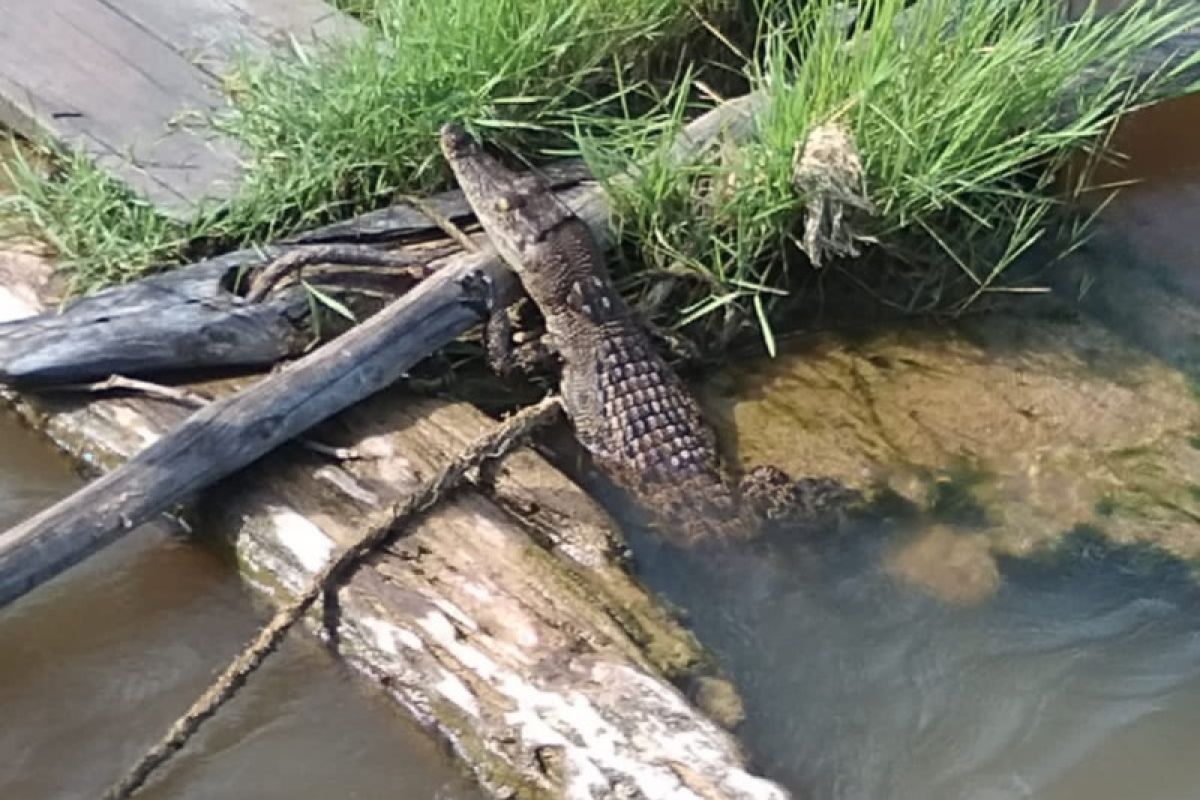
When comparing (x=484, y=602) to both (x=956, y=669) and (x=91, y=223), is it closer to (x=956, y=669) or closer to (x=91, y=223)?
(x=956, y=669)

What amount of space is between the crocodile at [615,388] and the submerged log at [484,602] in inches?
9.8

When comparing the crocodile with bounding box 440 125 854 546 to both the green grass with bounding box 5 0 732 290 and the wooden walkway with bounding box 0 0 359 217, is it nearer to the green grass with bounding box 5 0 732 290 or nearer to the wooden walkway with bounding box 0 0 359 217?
the green grass with bounding box 5 0 732 290

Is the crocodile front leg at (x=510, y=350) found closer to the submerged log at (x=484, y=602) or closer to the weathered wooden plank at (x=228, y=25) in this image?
the submerged log at (x=484, y=602)

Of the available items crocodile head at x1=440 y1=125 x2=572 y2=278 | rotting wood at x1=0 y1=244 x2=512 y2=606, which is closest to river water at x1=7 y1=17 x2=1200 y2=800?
rotting wood at x1=0 y1=244 x2=512 y2=606

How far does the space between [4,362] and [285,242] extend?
2.22 ft

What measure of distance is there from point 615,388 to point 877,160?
0.87 metres

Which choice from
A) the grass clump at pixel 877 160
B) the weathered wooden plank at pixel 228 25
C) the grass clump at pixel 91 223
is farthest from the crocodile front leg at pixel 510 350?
the weathered wooden plank at pixel 228 25

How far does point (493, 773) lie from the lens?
302 cm

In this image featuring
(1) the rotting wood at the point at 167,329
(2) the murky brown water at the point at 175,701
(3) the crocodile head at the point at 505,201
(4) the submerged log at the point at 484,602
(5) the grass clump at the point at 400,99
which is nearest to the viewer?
(4) the submerged log at the point at 484,602

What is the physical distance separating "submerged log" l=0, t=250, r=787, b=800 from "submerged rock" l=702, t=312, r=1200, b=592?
68 centimetres

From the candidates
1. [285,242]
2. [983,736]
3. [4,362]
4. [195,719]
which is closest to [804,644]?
[983,736]

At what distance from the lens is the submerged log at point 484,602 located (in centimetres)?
292

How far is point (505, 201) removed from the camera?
3.86 m

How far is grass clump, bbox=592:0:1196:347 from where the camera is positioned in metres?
4.01
